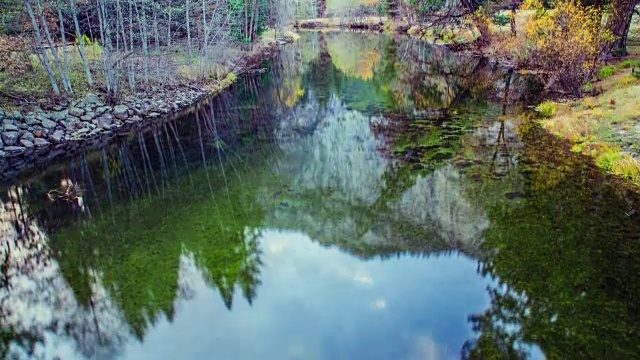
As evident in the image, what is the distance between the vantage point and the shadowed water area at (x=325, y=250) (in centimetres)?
711

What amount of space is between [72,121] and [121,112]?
248cm

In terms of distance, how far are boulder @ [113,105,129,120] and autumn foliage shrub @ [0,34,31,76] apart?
4.00 m

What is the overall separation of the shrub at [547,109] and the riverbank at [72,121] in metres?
17.1

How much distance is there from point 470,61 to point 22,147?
3170cm

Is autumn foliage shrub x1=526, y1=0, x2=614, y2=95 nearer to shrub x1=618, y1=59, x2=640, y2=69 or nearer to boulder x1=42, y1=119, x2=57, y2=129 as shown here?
shrub x1=618, y1=59, x2=640, y2=69

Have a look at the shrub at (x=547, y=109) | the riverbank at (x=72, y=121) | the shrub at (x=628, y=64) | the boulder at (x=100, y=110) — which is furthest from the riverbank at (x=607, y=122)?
the boulder at (x=100, y=110)

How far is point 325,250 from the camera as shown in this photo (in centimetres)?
1002

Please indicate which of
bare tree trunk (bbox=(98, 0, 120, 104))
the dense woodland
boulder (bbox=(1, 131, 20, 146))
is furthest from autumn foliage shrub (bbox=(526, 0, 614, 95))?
boulder (bbox=(1, 131, 20, 146))

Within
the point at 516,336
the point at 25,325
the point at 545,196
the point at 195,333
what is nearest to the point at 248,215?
the point at 195,333

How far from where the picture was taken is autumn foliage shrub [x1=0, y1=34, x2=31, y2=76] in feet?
62.7

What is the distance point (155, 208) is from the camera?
462 inches

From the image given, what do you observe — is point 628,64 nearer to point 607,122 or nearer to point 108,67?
point 607,122

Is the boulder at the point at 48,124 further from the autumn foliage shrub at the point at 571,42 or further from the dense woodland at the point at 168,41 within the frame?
the autumn foliage shrub at the point at 571,42

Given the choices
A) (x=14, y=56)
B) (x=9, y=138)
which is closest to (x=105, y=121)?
(x=9, y=138)
